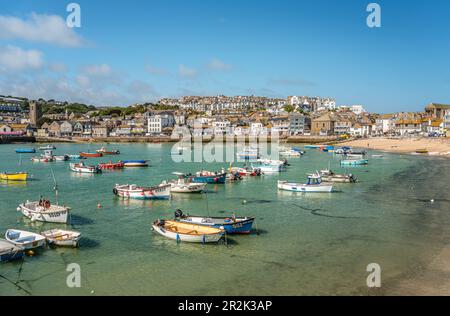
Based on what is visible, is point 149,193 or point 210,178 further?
point 210,178

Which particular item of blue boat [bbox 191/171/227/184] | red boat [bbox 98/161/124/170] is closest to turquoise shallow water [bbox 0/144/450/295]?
blue boat [bbox 191/171/227/184]

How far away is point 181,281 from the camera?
560 inches

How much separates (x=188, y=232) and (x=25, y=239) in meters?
6.93

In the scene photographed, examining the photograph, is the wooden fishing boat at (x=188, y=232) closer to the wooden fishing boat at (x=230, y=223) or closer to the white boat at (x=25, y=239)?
the wooden fishing boat at (x=230, y=223)

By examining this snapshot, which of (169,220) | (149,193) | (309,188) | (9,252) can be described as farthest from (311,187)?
(9,252)

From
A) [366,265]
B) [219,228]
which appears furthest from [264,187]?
[366,265]

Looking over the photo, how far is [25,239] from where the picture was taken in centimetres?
1741

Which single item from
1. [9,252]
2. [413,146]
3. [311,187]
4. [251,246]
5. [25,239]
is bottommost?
[251,246]

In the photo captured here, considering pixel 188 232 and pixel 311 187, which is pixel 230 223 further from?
pixel 311 187

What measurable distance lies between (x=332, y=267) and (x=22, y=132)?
128 metres

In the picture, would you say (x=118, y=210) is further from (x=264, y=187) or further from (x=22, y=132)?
(x=22, y=132)

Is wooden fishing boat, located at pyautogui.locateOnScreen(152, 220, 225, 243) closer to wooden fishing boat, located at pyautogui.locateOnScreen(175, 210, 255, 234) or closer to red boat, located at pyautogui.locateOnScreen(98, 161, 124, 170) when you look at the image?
wooden fishing boat, located at pyautogui.locateOnScreen(175, 210, 255, 234)

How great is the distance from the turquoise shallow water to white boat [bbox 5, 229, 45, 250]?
0.67 meters

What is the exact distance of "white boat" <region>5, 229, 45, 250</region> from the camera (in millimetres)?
16734
